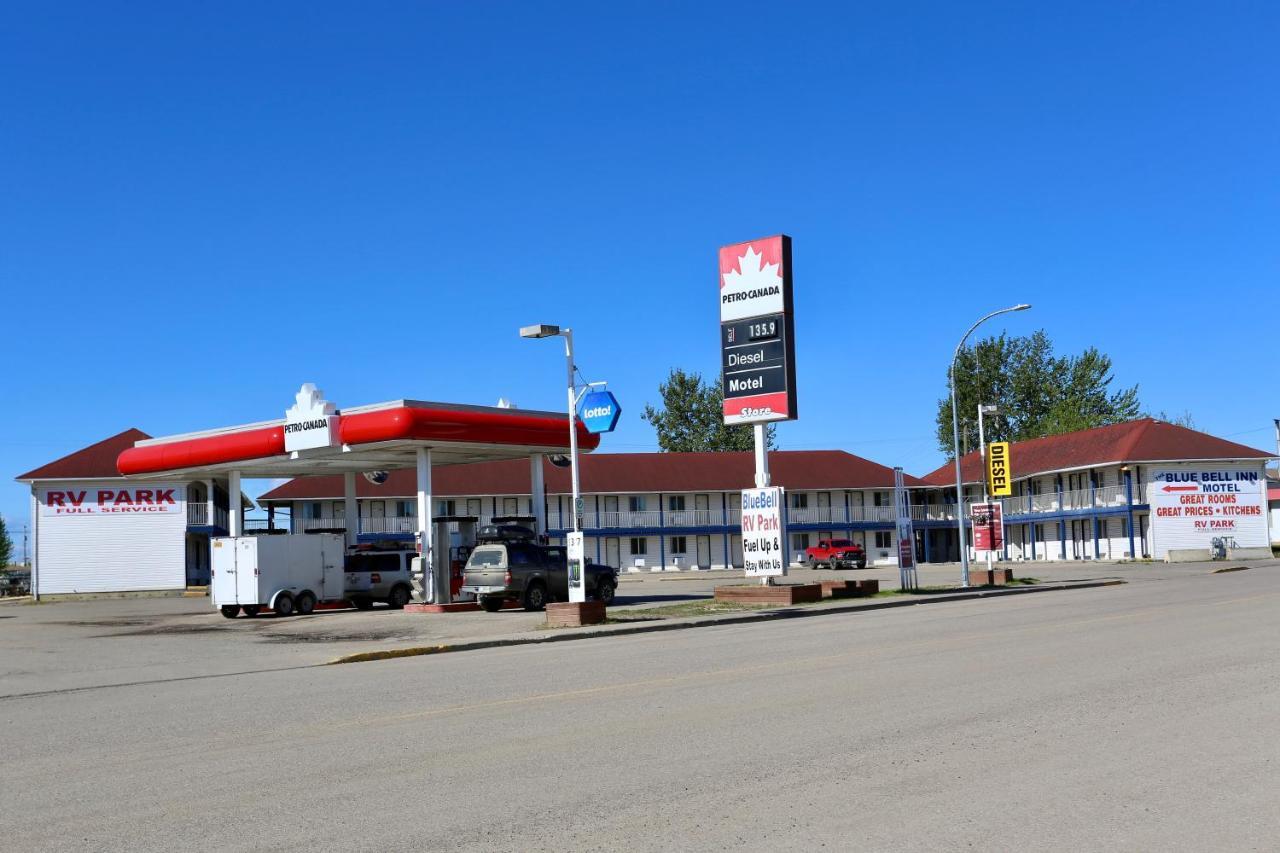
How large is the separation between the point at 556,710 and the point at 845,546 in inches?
2268

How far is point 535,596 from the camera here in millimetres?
31375

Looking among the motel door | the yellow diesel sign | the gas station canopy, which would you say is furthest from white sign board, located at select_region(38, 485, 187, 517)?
the yellow diesel sign

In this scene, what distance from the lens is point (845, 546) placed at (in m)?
68.2

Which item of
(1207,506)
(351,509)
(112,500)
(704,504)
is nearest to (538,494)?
(351,509)

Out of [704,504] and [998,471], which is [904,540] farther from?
[704,504]

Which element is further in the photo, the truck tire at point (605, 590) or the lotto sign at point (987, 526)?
the lotto sign at point (987, 526)

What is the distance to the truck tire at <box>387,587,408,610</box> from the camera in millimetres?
35719

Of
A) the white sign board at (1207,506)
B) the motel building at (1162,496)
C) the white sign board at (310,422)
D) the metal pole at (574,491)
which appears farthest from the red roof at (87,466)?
the white sign board at (1207,506)

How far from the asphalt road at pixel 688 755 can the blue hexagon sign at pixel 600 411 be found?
11.2 meters

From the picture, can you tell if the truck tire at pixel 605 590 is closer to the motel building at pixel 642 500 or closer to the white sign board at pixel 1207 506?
the motel building at pixel 642 500

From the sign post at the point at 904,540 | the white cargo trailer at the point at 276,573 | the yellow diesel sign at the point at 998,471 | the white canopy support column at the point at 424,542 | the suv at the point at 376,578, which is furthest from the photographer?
the yellow diesel sign at the point at 998,471

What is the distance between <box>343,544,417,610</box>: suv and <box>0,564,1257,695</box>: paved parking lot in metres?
0.56

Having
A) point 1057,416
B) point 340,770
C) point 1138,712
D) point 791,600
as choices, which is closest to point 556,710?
point 340,770

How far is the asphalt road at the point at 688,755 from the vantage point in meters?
7.00
